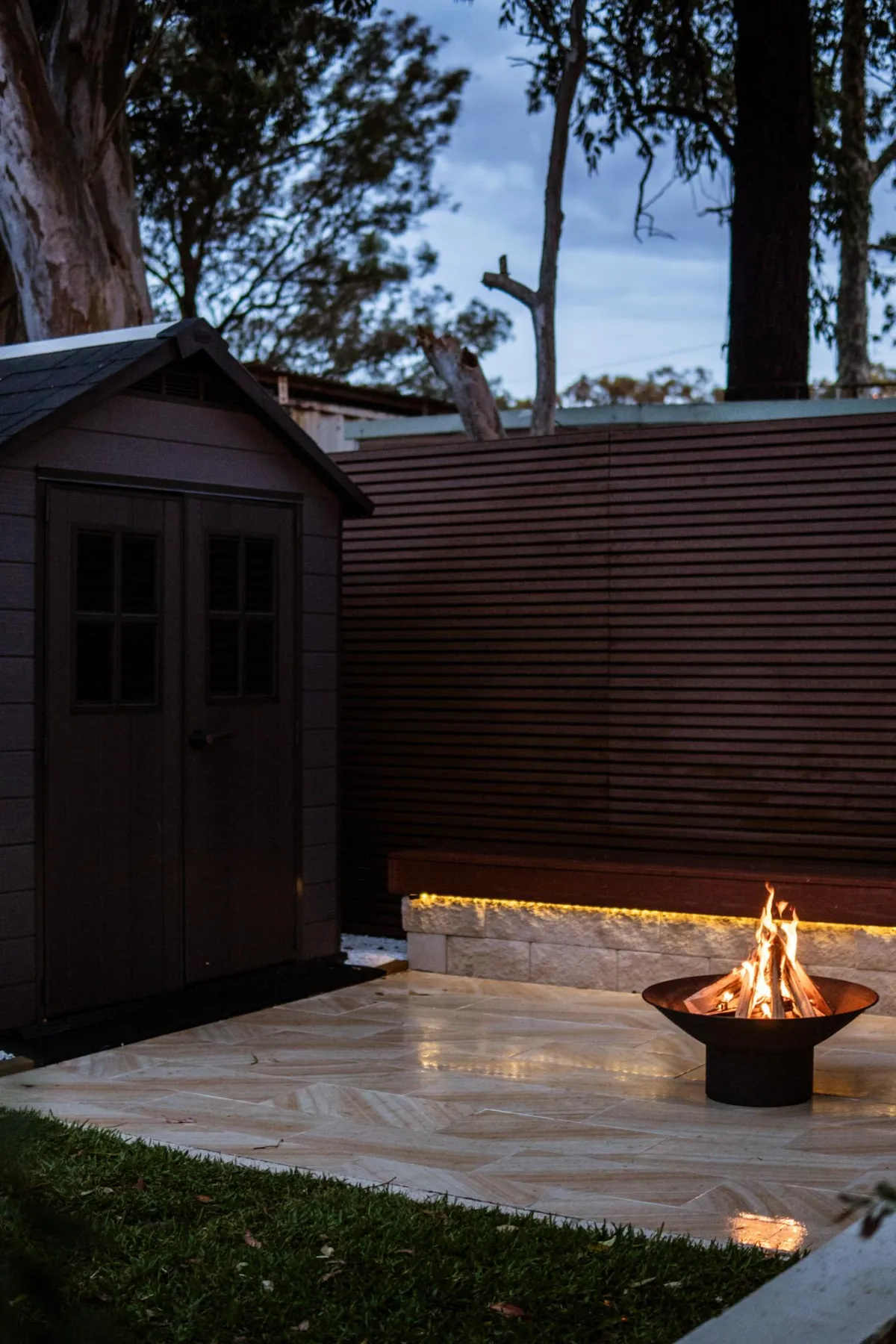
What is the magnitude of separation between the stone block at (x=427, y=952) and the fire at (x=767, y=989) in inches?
91.2

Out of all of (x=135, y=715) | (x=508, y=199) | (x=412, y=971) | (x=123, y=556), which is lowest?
(x=412, y=971)

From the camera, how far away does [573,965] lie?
745 centimetres

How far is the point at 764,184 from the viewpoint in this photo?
1165 centimetres

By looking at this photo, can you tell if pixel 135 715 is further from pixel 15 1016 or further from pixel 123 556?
pixel 15 1016

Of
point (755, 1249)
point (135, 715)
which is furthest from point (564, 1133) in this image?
point (135, 715)

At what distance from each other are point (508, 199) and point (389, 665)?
20.1 metres

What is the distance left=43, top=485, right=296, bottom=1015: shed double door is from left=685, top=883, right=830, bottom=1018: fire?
2.44 metres

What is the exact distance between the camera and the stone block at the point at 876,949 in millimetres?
6695

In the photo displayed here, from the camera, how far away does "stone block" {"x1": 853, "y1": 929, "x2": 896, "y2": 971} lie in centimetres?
670

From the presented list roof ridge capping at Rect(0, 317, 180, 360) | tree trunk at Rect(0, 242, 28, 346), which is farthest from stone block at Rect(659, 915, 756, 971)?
tree trunk at Rect(0, 242, 28, 346)

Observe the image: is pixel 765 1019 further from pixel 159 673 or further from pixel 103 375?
pixel 103 375

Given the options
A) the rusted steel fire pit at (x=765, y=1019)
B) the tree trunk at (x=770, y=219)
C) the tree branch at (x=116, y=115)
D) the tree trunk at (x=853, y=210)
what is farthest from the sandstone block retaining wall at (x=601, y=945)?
the tree trunk at (x=853, y=210)

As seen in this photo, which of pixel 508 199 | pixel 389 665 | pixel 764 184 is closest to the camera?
pixel 389 665

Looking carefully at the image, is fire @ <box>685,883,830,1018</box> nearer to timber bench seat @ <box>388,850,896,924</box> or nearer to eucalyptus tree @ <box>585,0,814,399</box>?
timber bench seat @ <box>388,850,896,924</box>
